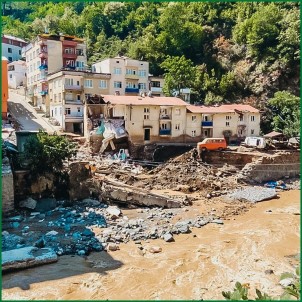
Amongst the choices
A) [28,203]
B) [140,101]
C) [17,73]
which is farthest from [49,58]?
[28,203]

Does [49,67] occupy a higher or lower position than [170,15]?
lower

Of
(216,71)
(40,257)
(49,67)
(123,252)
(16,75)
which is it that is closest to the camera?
(40,257)

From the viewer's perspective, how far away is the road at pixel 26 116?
2996 cm

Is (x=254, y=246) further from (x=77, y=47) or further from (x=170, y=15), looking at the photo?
(x=170, y=15)

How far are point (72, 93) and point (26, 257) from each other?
67.6ft

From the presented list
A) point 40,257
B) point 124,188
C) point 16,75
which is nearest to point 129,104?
point 124,188

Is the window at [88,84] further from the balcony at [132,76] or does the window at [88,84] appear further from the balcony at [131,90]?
the balcony at [132,76]

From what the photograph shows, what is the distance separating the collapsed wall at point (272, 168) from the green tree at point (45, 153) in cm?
1088

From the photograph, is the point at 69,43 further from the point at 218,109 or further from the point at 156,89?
the point at 218,109

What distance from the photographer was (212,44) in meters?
43.3

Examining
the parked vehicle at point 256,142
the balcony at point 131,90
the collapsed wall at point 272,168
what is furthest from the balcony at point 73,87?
the collapsed wall at point 272,168

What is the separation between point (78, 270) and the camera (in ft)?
36.9

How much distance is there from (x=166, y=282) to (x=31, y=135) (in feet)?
34.5

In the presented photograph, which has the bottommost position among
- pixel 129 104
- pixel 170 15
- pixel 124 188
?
pixel 124 188
